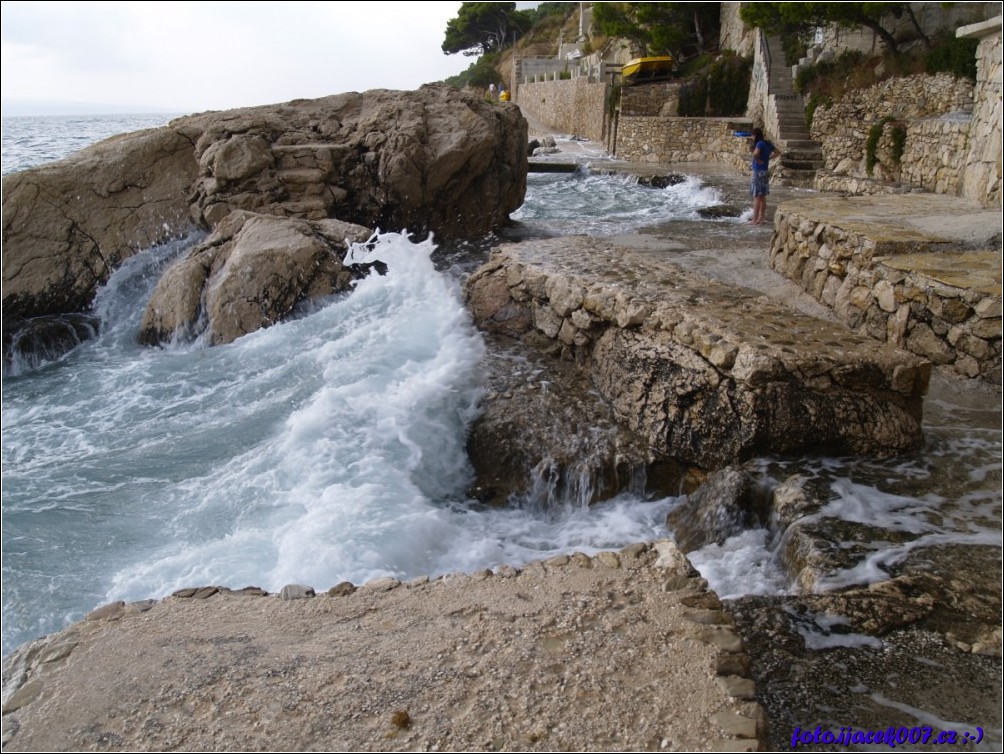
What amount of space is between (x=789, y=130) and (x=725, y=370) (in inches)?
451

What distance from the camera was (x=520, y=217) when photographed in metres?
11.4

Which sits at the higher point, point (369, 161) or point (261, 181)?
point (369, 161)

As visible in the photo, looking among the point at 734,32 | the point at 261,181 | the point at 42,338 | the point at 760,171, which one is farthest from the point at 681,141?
the point at 42,338

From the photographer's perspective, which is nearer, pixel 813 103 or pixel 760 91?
pixel 813 103

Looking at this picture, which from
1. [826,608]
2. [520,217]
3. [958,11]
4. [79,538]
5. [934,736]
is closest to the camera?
[934,736]

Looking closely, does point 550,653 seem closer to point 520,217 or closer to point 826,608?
point 826,608

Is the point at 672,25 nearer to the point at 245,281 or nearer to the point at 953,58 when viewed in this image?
the point at 953,58

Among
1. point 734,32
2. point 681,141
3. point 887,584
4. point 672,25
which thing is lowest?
point 887,584

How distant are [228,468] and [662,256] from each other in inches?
184

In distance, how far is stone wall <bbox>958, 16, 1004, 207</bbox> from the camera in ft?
20.4

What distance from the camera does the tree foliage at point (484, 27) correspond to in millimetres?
39531

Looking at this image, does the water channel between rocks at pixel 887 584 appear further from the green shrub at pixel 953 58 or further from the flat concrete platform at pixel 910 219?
the green shrub at pixel 953 58

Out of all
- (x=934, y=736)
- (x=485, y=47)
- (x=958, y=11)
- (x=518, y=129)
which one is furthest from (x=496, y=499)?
(x=485, y=47)

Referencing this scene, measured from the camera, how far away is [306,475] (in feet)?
14.9
